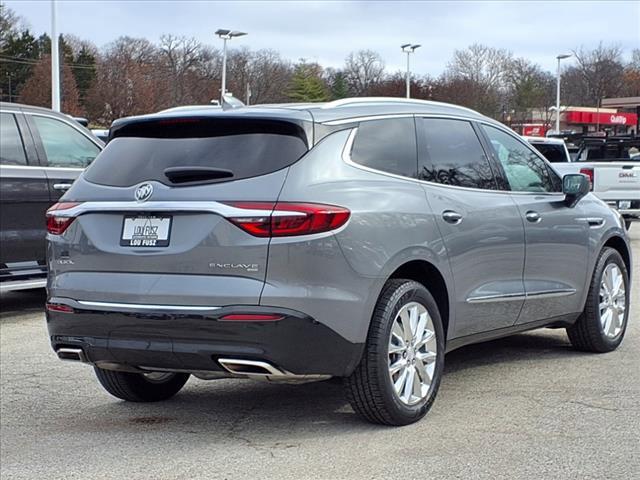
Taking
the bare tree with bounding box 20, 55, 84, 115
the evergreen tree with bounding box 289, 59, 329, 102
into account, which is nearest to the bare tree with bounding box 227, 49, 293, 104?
the evergreen tree with bounding box 289, 59, 329, 102

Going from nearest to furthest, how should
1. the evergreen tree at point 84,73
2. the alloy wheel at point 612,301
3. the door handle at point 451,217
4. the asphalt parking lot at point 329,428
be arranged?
the asphalt parking lot at point 329,428 → the door handle at point 451,217 → the alloy wheel at point 612,301 → the evergreen tree at point 84,73

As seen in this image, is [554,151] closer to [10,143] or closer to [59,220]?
[10,143]

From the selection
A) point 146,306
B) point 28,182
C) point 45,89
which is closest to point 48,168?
point 28,182

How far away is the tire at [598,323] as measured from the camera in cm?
704

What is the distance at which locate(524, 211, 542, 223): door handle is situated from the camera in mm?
6410

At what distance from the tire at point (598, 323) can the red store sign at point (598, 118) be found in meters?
75.1

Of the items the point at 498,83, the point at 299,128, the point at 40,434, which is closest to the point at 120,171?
the point at 299,128

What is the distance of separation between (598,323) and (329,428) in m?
2.68

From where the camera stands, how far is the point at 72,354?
5.17m

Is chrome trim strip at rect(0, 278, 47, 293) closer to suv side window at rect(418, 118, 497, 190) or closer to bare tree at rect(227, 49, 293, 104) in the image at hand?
suv side window at rect(418, 118, 497, 190)

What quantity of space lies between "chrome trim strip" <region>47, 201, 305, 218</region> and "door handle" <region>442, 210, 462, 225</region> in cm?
120

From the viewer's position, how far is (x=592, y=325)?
23.1 feet

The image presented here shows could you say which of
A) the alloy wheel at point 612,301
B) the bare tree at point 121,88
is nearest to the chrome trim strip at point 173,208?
the alloy wheel at point 612,301

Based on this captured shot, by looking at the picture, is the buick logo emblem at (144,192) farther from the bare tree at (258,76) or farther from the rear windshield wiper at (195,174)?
the bare tree at (258,76)
